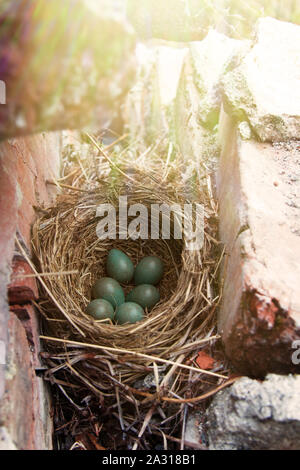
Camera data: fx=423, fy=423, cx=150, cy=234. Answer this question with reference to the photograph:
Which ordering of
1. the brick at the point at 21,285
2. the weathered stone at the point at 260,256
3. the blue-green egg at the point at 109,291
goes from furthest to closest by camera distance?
the blue-green egg at the point at 109,291, the brick at the point at 21,285, the weathered stone at the point at 260,256

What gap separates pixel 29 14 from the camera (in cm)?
112

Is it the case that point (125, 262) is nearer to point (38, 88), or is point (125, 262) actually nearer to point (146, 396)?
point (146, 396)

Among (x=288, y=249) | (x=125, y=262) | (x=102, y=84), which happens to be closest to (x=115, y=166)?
(x=125, y=262)

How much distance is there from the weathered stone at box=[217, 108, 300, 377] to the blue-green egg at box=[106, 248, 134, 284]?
615mm

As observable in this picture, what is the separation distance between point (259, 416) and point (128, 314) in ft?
2.93

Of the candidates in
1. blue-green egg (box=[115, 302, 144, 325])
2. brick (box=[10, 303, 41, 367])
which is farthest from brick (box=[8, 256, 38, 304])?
blue-green egg (box=[115, 302, 144, 325])

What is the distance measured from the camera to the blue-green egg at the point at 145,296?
239cm

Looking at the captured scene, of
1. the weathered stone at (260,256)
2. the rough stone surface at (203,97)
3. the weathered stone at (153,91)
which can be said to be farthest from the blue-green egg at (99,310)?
the weathered stone at (153,91)

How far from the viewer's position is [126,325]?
7.16ft

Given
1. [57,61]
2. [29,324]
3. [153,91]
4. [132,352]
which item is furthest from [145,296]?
[153,91]

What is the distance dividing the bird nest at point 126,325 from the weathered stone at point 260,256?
0.45ft

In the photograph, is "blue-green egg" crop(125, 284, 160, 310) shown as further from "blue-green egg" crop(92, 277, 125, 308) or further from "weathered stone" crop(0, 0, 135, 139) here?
"weathered stone" crop(0, 0, 135, 139)

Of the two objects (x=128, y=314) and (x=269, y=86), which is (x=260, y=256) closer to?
(x=128, y=314)

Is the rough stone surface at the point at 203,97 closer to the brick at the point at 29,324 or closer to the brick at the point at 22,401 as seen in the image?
the brick at the point at 29,324
